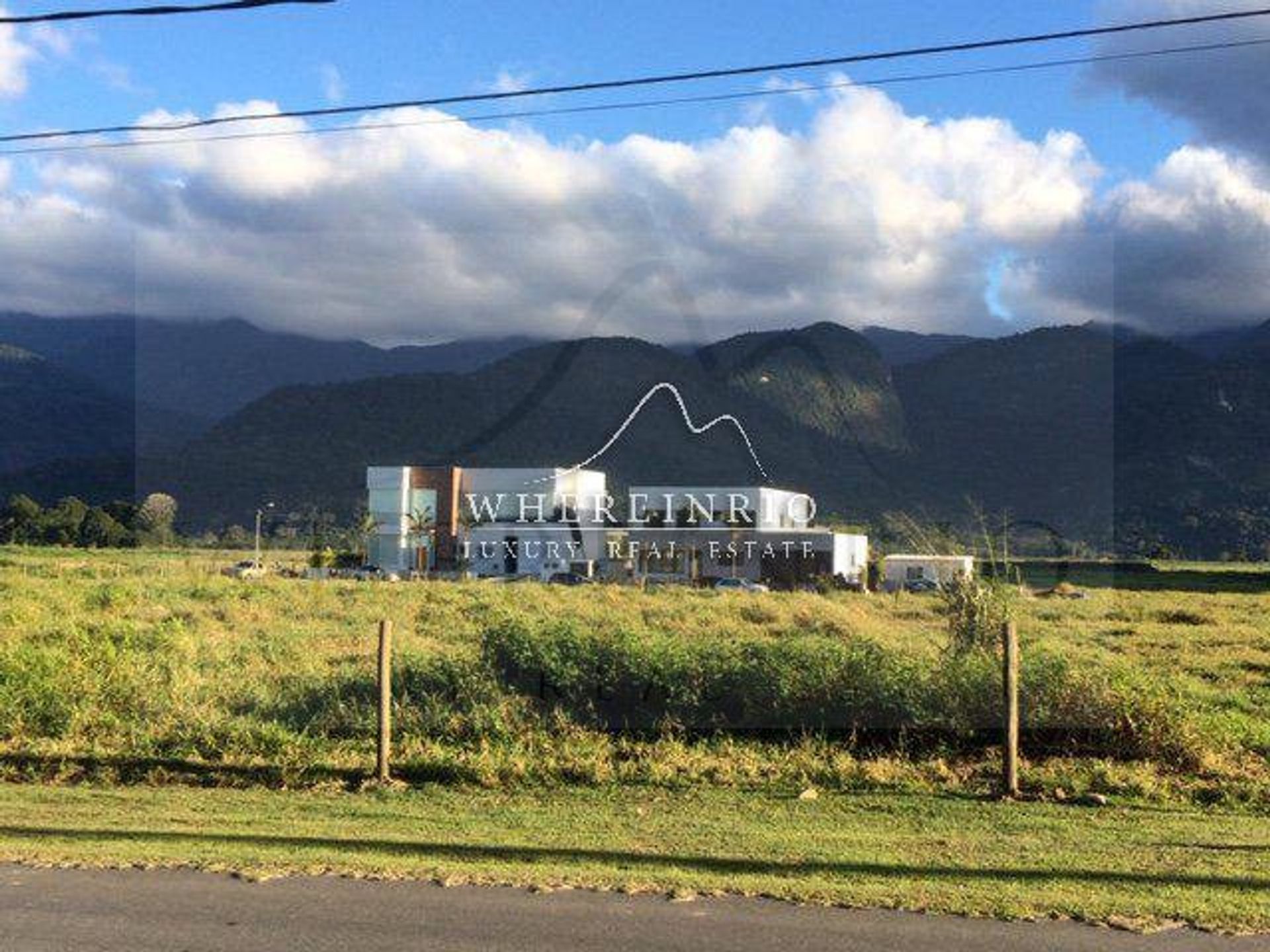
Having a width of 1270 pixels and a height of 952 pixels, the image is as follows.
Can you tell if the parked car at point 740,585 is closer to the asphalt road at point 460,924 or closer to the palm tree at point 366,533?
the palm tree at point 366,533

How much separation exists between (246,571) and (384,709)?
1959 inches

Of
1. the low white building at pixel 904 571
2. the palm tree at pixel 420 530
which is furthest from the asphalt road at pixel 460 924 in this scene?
the palm tree at pixel 420 530

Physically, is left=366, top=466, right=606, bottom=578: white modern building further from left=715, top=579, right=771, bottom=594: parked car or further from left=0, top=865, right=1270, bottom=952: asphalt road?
left=0, top=865, right=1270, bottom=952: asphalt road

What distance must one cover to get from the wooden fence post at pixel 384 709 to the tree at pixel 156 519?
7617 cm

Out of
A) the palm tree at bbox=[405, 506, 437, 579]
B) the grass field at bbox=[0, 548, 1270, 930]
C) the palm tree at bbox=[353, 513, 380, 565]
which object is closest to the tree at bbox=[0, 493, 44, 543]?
the palm tree at bbox=[353, 513, 380, 565]

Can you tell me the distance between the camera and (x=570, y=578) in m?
53.5

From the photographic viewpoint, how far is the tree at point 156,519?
268 feet

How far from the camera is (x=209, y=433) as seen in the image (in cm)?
9031

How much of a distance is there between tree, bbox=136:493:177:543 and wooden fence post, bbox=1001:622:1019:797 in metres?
78.8

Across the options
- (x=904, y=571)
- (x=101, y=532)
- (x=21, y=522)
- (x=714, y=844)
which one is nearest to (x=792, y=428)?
(x=904, y=571)

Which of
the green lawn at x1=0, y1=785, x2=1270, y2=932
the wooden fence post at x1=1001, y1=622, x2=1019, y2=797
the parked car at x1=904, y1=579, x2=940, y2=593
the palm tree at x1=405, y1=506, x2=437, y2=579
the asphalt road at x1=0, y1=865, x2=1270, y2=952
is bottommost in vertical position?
the parked car at x1=904, y1=579, x2=940, y2=593

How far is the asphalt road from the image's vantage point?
230 inches

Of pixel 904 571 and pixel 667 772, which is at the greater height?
pixel 904 571

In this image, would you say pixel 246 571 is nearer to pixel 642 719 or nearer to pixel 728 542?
pixel 728 542
